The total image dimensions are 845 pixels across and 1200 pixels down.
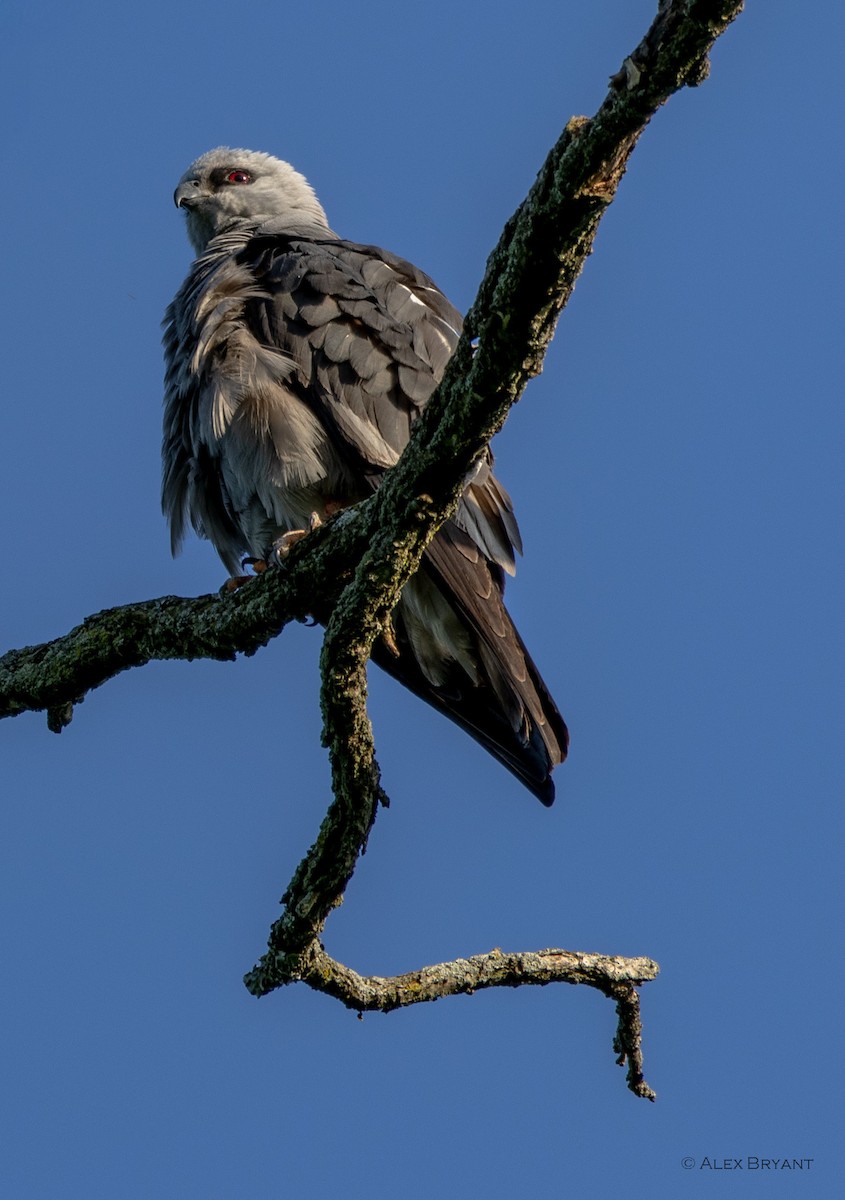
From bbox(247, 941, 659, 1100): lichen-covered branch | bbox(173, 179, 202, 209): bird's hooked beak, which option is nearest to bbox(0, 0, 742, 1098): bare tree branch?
bbox(247, 941, 659, 1100): lichen-covered branch

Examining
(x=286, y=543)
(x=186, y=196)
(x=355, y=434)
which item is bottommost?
(x=286, y=543)

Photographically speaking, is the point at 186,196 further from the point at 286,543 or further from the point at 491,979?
the point at 491,979

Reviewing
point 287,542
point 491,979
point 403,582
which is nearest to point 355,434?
point 287,542

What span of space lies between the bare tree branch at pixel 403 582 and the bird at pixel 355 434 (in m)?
0.70

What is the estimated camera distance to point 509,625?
466 centimetres

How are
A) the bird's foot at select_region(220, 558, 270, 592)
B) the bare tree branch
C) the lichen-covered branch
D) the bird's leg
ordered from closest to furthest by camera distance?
1. the bare tree branch
2. the lichen-covered branch
3. the bird's leg
4. the bird's foot at select_region(220, 558, 270, 592)

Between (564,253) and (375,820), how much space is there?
1.68 m

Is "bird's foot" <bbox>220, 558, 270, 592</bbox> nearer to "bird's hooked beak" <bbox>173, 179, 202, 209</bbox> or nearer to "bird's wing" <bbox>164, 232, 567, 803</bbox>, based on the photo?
"bird's wing" <bbox>164, 232, 567, 803</bbox>

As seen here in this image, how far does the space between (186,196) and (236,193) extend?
0.91 ft

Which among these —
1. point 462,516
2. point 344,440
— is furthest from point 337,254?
point 462,516

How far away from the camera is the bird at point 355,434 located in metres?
4.66

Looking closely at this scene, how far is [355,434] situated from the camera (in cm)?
467

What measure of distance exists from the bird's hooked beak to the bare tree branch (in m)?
3.42

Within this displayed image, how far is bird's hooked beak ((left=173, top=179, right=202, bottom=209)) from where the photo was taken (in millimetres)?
6961
